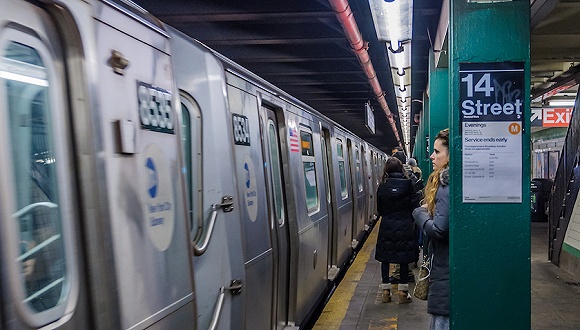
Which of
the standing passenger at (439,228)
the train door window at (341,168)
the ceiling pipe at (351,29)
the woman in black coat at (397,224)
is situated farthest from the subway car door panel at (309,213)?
the train door window at (341,168)

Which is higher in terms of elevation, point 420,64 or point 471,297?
point 420,64

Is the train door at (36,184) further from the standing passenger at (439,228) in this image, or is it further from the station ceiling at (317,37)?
the station ceiling at (317,37)

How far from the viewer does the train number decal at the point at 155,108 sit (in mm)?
2529

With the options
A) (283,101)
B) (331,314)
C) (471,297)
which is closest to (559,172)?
(331,314)

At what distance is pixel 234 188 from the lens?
3.84m

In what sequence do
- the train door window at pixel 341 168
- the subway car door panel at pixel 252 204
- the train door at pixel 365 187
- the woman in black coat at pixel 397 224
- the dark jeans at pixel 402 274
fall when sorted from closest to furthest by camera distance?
1. the subway car door panel at pixel 252 204
2. the woman in black coat at pixel 397 224
3. the dark jeans at pixel 402 274
4. the train door window at pixel 341 168
5. the train door at pixel 365 187

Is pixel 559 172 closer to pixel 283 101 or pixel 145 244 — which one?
pixel 283 101

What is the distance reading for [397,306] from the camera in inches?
301

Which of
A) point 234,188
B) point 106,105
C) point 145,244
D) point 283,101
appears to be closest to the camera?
point 106,105

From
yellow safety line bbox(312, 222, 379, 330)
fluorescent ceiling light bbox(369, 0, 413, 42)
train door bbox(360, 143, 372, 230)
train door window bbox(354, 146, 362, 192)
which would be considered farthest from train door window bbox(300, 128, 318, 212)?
train door bbox(360, 143, 372, 230)

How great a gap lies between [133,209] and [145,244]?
159mm

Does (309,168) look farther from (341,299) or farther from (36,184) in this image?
(36,184)

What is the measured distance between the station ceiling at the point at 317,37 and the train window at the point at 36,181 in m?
4.03

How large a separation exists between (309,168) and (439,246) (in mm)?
3045
